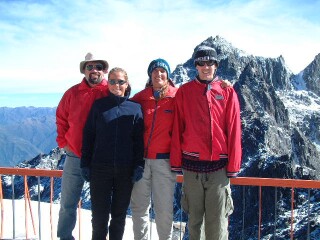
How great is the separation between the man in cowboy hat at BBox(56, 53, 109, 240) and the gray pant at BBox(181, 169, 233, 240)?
1.69 meters

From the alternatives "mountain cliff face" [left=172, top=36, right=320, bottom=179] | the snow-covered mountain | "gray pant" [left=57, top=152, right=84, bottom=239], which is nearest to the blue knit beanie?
"gray pant" [left=57, top=152, right=84, bottom=239]

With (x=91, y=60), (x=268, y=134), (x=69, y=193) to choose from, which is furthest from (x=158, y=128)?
(x=268, y=134)

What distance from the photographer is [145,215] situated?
5.59 metres

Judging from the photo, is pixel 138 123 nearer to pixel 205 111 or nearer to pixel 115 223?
pixel 205 111

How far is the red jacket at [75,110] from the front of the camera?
19.4 ft

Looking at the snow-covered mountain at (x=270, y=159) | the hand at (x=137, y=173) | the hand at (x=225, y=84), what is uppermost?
the hand at (x=225, y=84)

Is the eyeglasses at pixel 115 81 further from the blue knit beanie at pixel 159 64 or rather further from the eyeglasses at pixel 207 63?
the eyeglasses at pixel 207 63

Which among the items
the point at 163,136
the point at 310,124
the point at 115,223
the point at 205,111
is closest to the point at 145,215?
the point at 115,223

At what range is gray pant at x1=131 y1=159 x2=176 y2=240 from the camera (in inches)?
217

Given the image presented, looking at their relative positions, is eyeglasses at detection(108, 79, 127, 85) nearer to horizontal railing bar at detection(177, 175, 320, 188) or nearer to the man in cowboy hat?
the man in cowboy hat

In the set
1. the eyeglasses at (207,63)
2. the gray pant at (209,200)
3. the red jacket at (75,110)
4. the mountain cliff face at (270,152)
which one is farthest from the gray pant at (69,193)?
the mountain cliff face at (270,152)

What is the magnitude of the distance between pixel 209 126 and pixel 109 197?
1614 mm

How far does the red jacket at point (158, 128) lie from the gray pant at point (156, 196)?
5.1 inches

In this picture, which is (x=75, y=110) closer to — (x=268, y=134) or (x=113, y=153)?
(x=113, y=153)
